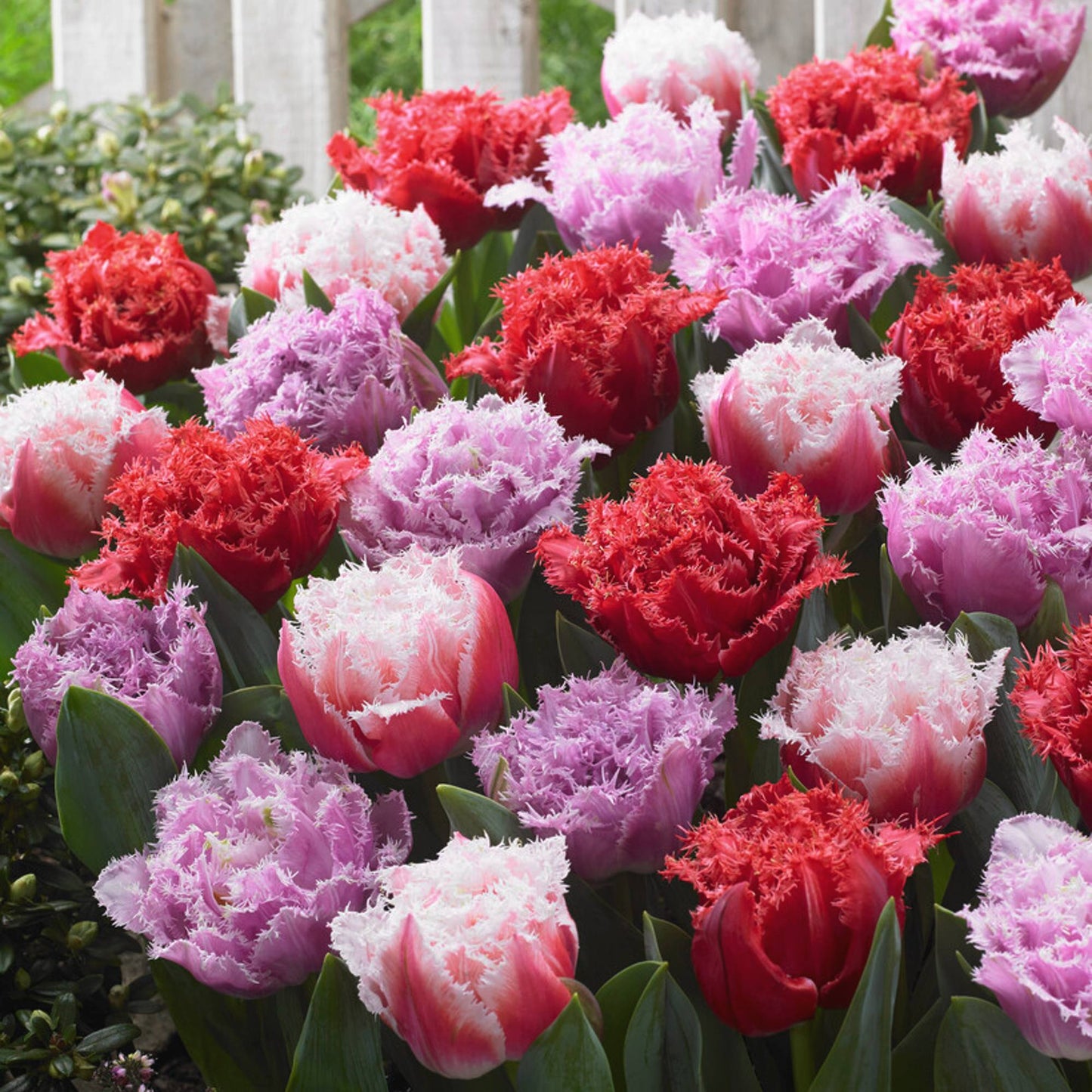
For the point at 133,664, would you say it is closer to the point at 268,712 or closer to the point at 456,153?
the point at 268,712

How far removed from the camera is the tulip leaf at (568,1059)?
43cm

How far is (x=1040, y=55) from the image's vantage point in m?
0.99

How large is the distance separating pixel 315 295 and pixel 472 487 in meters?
0.26

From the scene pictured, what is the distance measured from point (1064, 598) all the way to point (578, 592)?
20 centimetres

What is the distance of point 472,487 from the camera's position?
57cm

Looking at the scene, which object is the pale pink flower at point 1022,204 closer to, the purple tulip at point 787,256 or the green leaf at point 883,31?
the purple tulip at point 787,256

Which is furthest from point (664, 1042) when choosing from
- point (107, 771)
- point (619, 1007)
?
point (107, 771)

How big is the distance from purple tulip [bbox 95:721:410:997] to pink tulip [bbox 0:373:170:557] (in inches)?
8.3

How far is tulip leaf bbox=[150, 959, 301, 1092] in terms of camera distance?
60cm

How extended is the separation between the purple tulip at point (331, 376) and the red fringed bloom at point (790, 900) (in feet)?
1.01

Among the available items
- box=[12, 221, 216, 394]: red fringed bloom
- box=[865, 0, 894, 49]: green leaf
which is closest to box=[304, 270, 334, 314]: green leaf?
box=[12, 221, 216, 394]: red fringed bloom

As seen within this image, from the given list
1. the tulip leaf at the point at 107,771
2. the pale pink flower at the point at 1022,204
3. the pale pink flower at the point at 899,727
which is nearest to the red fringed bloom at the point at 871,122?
the pale pink flower at the point at 1022,204

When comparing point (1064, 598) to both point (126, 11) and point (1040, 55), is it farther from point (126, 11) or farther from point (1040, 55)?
point (126, 11)

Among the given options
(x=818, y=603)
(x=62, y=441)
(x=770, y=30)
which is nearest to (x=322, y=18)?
(x=770, y=30)
